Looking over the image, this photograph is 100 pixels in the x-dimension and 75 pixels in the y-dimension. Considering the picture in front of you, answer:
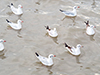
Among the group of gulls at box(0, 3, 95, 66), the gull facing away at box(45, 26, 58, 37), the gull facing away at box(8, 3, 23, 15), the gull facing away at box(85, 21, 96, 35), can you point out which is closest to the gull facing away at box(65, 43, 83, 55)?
the group of gulls at box(0, 3, 95, 66)

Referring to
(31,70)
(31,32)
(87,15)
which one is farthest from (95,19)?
(31,70)

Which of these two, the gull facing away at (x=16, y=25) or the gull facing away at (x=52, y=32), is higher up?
the gull facing away at (x=52, y=32)

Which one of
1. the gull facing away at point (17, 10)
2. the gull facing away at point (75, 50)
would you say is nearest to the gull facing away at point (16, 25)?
the gull facing away at point (17, 10)

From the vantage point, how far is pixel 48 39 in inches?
468

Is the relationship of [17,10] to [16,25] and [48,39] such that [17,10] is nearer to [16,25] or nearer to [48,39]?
[16,25]

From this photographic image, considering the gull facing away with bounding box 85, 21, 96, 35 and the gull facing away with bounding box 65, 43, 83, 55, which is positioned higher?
the gull facing away with bounding box 85, 21, 96, 35

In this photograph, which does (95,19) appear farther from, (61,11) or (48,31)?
(48,31)

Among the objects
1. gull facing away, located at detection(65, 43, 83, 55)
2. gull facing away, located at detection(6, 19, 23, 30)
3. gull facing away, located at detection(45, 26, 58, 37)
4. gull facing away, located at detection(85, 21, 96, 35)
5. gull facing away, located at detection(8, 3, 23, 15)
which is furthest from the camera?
gull facing away, located at detection(8, 3, 23, 15)

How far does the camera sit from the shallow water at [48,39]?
32.1 ft

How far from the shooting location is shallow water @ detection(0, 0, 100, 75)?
385 inches

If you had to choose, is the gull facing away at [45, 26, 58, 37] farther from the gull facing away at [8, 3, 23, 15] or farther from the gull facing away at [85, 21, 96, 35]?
the gull facing away at [8, 3, 23, 15]

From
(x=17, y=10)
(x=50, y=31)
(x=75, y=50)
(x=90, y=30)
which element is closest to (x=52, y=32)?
(x=50, y=31)

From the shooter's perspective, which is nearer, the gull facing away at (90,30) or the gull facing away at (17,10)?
the gull facing away at (90,30)

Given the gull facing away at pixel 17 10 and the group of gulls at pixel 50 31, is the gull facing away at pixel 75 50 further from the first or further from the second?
the gull facing away at pixel 17 10
